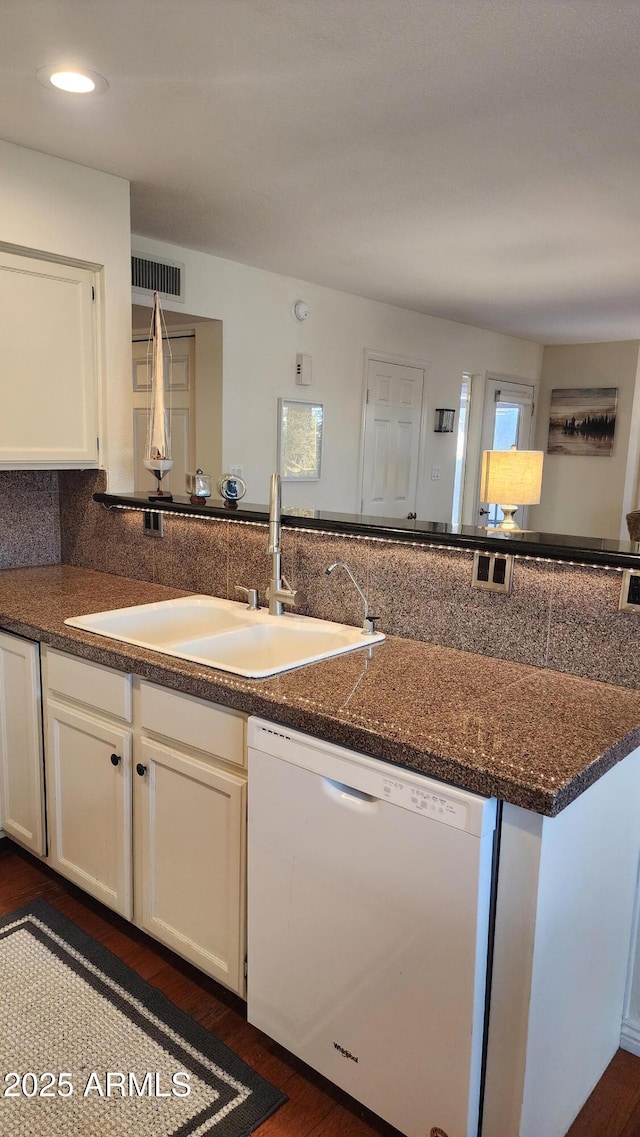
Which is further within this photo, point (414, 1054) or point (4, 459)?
point (4, 459)

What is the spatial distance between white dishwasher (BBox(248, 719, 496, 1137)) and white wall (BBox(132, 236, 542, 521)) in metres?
3.03

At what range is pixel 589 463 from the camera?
694 cm

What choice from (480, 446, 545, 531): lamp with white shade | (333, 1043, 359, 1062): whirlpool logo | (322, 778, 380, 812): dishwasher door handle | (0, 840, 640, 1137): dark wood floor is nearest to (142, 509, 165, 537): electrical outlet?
(0, 840, 640, 1137): dark wood floor

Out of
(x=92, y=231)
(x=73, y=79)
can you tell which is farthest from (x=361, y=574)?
(x=92, y=231)

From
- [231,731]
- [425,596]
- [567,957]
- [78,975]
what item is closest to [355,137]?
[425,596]

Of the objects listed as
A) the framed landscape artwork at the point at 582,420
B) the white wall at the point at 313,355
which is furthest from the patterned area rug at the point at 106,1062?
the framed landscape artwork at the point at 582,420

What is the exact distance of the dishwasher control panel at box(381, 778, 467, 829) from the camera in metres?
1.24

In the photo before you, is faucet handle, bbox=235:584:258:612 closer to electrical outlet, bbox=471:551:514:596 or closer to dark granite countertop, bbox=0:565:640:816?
dark granite countertop, bbox=0:565:640:816

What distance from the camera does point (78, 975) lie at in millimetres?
1926

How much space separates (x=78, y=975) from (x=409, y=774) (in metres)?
1.21

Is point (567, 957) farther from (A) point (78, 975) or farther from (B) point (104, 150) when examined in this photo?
(B) point (104, 150)

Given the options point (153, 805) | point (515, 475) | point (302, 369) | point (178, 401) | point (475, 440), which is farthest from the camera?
point (475, 440)

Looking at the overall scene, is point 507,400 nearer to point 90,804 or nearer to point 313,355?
point 313,355

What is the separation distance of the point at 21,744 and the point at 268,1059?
1.15 m
